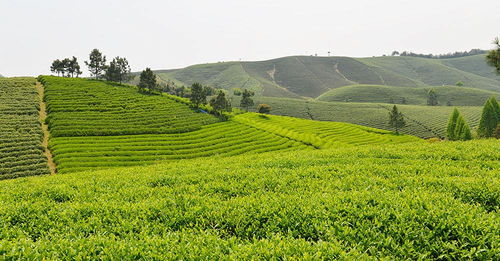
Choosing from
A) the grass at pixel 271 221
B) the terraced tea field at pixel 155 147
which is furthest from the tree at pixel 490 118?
the grass at pixel 271 221

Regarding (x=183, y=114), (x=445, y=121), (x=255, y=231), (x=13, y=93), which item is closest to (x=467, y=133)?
(x=445, y=121)

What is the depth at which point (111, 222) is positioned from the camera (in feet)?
32.5

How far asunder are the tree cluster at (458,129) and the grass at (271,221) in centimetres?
9107

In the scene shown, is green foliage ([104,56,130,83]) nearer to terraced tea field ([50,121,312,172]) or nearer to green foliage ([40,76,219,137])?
green foliage ([40,76,219,137])

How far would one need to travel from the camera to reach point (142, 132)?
77.8m

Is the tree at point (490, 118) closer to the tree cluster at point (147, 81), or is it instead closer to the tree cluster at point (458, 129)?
the tree cluster at point (458, 129)

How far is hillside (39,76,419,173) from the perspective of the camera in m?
62.1

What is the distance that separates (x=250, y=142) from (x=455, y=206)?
6819 centimetres

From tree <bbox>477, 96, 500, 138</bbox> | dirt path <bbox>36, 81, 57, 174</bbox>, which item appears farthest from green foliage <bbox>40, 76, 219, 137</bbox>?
tree <bbox>477, 96, 500, 138</bbox>

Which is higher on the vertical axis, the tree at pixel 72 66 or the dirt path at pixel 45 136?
the tree at pixel 72 66

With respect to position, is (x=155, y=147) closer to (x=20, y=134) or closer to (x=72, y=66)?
(x=20, y=134)

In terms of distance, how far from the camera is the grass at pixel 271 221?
7.10m

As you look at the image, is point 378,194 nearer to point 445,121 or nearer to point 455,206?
point 455,206

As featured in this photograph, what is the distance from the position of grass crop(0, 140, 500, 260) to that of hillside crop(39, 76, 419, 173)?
4994 centimetres
